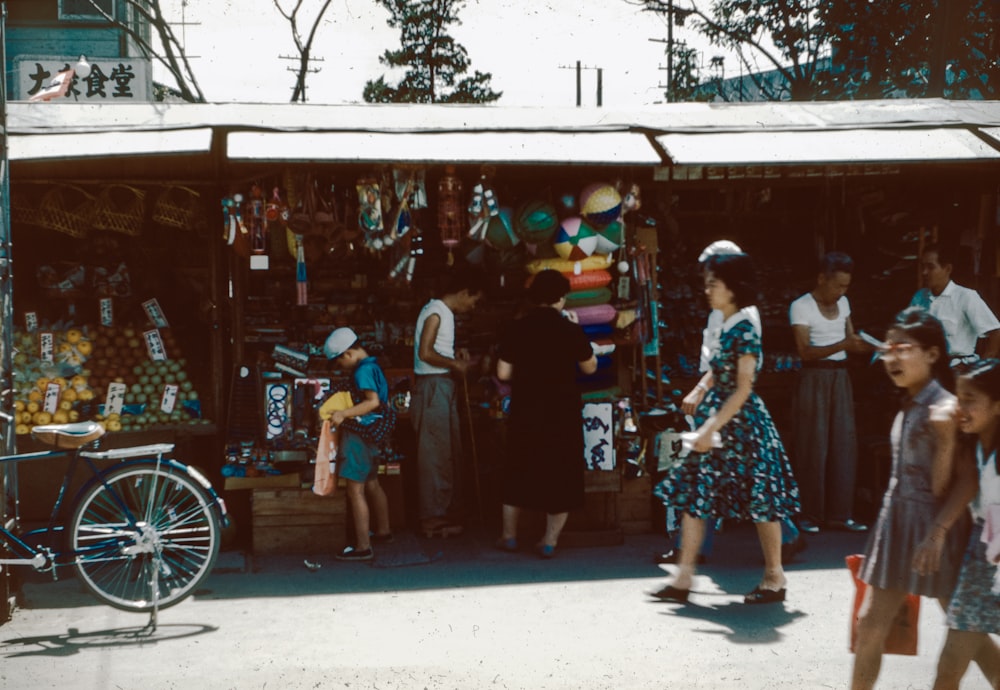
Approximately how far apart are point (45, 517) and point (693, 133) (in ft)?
18.7

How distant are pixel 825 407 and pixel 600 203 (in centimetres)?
230

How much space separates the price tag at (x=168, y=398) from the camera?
819cm

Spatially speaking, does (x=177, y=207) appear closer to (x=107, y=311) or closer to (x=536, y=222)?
(x=107, y=311)

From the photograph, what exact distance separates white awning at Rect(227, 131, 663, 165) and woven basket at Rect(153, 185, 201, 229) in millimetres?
1294

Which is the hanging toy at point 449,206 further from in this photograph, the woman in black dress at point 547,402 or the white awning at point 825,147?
the white awning at point 825,147

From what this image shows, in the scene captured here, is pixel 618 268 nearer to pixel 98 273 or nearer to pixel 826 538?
pixel 826 538

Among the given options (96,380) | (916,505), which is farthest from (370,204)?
(916,505)

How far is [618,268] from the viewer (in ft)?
25.8

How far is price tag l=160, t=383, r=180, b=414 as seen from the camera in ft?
26.9

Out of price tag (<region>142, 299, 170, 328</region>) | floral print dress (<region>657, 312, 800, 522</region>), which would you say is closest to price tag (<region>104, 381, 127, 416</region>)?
price tag (<region>142, 299, 170, 328</region>)

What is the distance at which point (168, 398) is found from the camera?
26.9ft

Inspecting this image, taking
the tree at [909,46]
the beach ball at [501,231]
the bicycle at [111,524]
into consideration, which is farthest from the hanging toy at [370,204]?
the tree at [909,46]

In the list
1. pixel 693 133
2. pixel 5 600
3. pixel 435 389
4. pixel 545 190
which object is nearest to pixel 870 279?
pixel 693 133

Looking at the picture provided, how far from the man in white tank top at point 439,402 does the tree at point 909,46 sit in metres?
14.4
